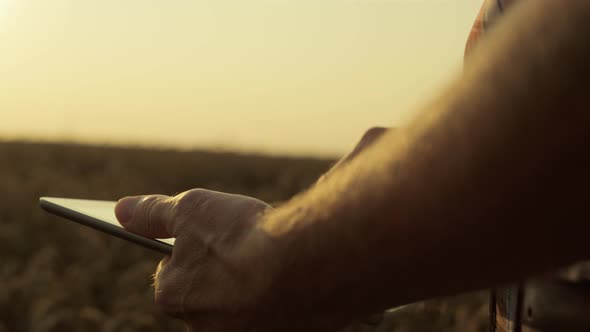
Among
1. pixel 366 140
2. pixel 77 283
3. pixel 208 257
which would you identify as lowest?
pixel 77 283

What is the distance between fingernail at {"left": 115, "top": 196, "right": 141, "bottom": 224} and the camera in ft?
3.94

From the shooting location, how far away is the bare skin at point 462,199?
59cm

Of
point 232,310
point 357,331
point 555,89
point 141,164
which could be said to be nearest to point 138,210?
point 232,310

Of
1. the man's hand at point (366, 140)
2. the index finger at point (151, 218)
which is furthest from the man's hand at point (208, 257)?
the man's hand at point (366, 140)

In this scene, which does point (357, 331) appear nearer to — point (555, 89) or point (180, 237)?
point (180, 237)

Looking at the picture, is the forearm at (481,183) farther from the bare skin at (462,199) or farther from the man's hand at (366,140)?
the man's hand at (366,140)

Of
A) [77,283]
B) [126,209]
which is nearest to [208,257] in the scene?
[126,209]

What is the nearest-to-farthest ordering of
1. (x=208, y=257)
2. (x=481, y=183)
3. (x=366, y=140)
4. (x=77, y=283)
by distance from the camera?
(x=481, y=183), (x=208, y=257), (x=366, y=140), (x=77, y=283)

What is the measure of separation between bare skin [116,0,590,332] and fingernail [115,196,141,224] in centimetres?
40

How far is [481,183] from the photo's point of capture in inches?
24.7

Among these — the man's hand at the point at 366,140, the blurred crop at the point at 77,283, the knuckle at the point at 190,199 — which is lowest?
the blurred crop at the point at 77,283

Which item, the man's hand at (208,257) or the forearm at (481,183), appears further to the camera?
the man's hand at (208,257)

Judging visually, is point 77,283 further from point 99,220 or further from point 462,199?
point 462,199

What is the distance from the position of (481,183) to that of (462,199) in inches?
0.9
